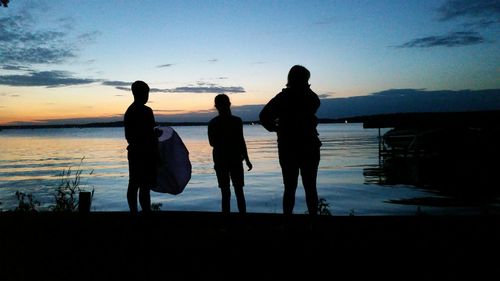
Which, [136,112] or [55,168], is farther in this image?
[55,168]

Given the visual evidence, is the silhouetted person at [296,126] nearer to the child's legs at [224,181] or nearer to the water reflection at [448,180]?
the child's legs at [224,181]

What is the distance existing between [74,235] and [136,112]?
202cm

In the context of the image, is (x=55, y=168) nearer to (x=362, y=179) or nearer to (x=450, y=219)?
(x=362, y=179)

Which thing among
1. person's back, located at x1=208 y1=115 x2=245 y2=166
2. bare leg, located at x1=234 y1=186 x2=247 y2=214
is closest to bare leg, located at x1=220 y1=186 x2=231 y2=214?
bare leg, located at x1=234 y1=186 x2=247 y2=214

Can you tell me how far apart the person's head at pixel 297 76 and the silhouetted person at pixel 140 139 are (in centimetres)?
226

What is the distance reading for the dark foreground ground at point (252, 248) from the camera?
392cm

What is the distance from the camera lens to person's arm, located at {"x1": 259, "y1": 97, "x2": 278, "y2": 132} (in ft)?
17.0

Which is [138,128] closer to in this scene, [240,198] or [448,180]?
[240,198]

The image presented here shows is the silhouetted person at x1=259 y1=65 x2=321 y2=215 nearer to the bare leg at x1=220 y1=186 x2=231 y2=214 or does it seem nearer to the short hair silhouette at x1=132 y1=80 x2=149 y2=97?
the bare leg at x1=220 y1=186 x2=231 y2=214

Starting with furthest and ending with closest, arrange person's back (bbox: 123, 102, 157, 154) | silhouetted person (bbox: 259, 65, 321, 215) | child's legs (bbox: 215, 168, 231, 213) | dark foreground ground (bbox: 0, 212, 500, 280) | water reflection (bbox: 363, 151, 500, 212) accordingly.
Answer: water reflection (bbox: 363, 151, 500, 212), child's legs (bbox: 215, 168, 231, 213), person's back (bbox: 123, 102, 157, 154), silhouetted person (bbox: 259, 65, 321, 215), dark foreground ground (bbox: 0, 212, 500, 280)

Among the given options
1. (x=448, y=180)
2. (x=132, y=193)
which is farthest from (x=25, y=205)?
(x=448, y=180)

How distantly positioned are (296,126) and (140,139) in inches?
93.7

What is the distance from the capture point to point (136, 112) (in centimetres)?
588

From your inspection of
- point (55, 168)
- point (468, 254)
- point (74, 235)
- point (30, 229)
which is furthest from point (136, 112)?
point (55, 168)
